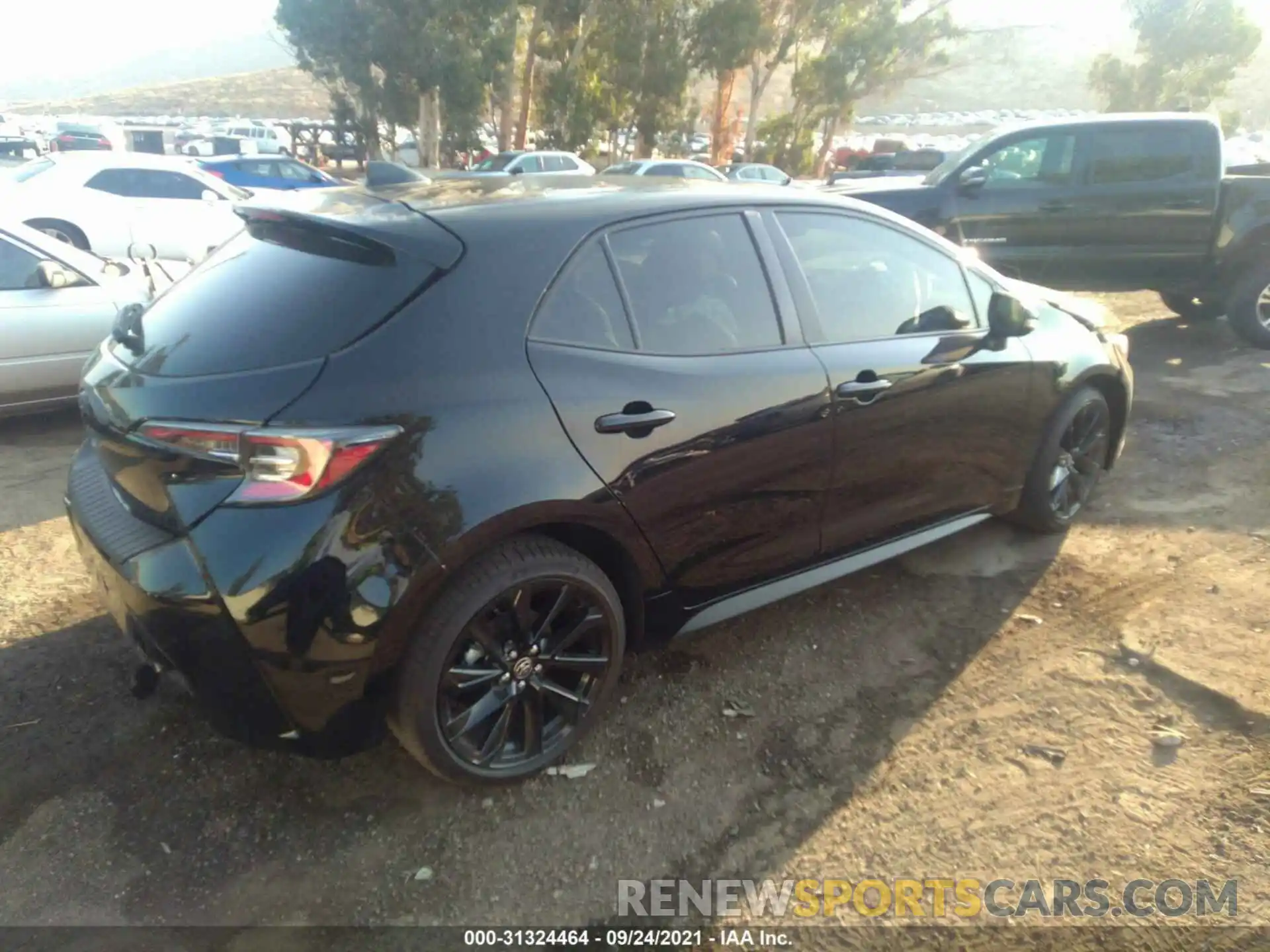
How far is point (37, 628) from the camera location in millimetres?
3441

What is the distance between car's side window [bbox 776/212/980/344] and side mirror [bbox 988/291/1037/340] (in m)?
0.08

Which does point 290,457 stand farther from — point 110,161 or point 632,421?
point 110,161

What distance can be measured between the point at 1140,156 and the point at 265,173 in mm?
16048

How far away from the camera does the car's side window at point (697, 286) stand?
2.79 metres

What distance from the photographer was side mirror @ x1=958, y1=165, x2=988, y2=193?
8.07m

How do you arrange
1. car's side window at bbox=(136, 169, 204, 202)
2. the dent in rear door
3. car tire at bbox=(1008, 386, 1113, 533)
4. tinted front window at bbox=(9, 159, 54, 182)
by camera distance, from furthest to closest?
car's side window at bbox=(136, 169, 204, 202) → tinted front window at bbox=(9, 159, 54, 182) → car tire at bbox=(1008, 386, 1113, 533) → the dent in rear door

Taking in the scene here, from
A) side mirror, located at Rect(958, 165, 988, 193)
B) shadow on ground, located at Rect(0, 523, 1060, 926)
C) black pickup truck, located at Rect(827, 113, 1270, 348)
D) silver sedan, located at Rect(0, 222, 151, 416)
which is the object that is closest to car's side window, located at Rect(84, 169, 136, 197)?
silver sedan, located at Rect(0, 222, 151, 416)

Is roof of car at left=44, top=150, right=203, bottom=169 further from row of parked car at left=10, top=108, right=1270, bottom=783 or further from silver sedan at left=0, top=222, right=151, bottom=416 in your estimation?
row of parked car at left=10, top=108, right=1270, bottom=783

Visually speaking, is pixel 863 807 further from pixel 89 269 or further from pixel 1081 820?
pixel 89 269

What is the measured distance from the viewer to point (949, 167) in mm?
8375

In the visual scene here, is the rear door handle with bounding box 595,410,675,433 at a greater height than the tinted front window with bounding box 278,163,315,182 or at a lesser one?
greater

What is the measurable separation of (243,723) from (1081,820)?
7.81 ft

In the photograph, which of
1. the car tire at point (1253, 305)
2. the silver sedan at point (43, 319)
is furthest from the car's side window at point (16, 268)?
the car tire at point (1253, 305)

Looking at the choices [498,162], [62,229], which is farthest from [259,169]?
[62,229]
